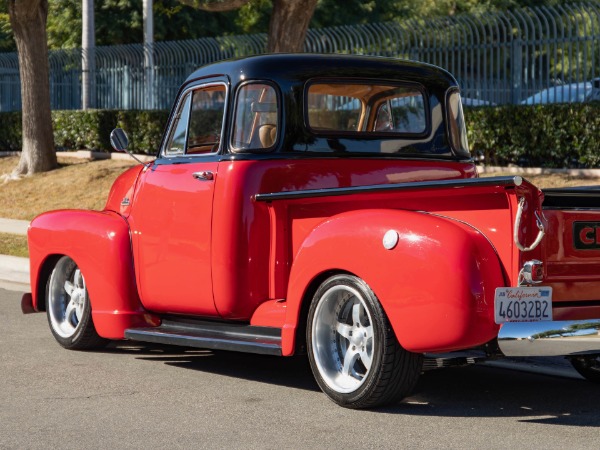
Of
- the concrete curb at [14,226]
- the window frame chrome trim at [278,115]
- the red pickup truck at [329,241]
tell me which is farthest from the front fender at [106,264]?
the concrete curb at [14,226]

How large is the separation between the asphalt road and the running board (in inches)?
9.5

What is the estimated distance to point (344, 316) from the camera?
655 cm

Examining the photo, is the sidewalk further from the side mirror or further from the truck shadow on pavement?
the side mirror

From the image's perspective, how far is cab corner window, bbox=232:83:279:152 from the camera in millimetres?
7488

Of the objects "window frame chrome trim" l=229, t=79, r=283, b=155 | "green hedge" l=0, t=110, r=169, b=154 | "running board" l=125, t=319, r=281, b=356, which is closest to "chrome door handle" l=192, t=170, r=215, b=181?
"window frame chrome trim" l=229, t=79, r=283, b=155

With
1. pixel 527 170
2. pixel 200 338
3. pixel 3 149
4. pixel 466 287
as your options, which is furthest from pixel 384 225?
pixel 3 149

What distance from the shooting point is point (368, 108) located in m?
8.03

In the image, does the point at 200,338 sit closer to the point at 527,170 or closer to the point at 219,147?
the point at 219,147

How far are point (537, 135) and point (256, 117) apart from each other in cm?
1066

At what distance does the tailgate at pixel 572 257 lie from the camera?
596 cm

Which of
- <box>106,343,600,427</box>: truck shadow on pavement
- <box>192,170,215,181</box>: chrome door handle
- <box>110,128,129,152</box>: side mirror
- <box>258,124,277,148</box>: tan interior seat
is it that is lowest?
<box>106,343,600,427</box>: truck shadow on pavement

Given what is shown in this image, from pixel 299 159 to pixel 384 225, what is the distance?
144 centimetres

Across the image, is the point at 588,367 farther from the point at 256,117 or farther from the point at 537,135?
the point at 537,135

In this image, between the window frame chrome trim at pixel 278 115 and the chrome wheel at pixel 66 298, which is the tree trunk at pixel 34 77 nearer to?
the chrome wheel at pixel 66 298
